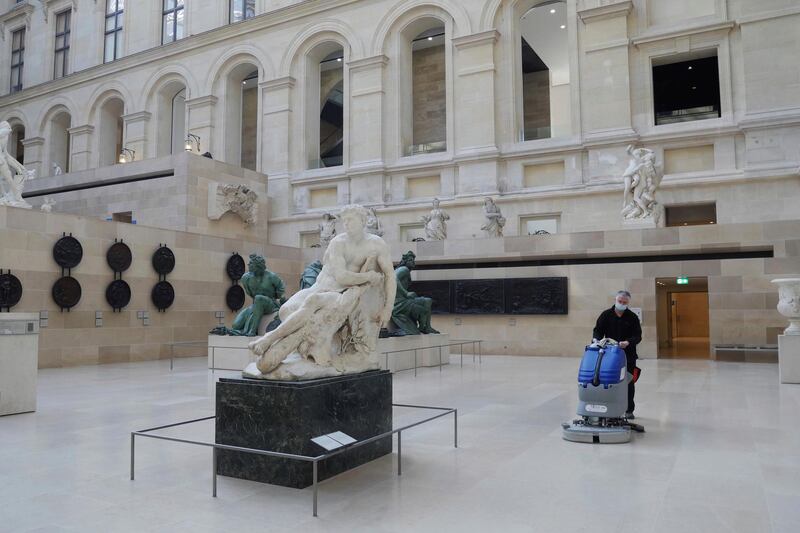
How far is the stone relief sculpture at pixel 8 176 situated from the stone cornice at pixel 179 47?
13.4 m

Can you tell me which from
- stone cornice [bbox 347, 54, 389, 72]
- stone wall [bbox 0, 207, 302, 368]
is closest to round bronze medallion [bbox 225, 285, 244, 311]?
stone wall [bbox 0, 207, 302, 368]

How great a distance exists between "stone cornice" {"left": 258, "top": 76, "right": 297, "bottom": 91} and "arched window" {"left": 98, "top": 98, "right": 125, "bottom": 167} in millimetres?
9714

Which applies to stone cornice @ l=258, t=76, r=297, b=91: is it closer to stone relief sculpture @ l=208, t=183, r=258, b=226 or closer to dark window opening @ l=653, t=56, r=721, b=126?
stone relief sculpture @ l=208, t=183, r=258, b=226

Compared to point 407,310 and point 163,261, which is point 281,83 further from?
point 407,310

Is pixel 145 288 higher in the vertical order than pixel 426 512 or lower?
higher

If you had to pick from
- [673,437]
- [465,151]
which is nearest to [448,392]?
[673,437]

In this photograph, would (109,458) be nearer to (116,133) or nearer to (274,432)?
(274,432)

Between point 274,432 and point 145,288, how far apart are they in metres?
12.3

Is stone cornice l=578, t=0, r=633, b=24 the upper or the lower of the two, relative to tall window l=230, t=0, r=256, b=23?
lower

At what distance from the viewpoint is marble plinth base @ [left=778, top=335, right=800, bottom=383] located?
10211mm

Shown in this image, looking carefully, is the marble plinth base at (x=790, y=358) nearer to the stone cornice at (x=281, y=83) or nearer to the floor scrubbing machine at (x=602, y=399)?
the floor scrubbing machine at (x=602, y=399)

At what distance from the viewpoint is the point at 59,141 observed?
33.2 m

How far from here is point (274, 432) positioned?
15.2 feet

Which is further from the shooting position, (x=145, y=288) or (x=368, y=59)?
(x=368, y=59)
